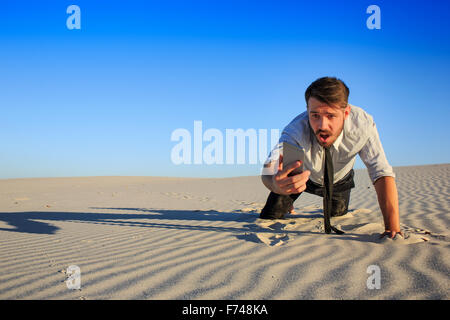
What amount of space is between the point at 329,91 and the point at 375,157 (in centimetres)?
82

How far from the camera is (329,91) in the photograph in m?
2.69

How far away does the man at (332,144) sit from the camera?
2721 mm

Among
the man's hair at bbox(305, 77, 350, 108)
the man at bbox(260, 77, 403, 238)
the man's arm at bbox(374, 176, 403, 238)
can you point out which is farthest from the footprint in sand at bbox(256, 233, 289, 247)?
the man's hair at bbox(305, 77, 350, 108)

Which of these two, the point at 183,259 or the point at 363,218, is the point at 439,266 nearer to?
the point at 183,259

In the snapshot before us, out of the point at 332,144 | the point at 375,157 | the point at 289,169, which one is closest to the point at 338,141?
the point at 332,144

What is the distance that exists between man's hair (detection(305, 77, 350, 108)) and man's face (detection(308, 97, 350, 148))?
0.04 meters

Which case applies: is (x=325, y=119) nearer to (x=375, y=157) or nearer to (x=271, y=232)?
(x=375, y=157)

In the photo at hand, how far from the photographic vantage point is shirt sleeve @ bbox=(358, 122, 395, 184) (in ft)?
9.61

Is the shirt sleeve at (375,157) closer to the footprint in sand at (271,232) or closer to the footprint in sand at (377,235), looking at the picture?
the footprint in sand at (377,235)

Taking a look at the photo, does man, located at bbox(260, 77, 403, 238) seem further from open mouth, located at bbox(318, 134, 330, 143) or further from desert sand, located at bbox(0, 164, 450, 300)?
desert sand, located at bbox(0, 164, 450, 300)

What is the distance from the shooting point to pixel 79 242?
3.57 m

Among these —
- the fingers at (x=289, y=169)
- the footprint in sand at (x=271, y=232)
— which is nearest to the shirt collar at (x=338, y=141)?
the fingers at (x=289, y=169)
